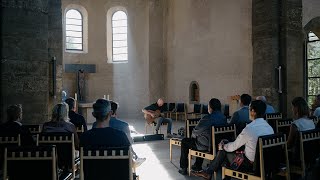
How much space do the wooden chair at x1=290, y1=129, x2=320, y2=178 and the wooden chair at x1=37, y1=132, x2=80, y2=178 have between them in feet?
8.23

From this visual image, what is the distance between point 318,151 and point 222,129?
1211mm

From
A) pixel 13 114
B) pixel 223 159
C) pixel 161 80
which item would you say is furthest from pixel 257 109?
pixel 161 80

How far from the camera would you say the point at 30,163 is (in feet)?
9.41

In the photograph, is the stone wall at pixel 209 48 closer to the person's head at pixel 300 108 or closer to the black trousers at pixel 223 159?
the person's head at pixel 300 108

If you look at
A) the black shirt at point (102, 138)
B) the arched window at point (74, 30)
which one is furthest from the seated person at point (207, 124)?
the arched window at point (74, 30)

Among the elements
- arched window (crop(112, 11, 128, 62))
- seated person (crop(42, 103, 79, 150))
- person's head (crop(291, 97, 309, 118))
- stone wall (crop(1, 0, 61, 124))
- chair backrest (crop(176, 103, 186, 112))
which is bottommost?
chair backrest (crop(176, 103, 186, 112))

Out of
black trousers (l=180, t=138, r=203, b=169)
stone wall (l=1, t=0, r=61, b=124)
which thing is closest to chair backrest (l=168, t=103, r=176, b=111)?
stone wall (l=1, t=0, r=61, b=124)

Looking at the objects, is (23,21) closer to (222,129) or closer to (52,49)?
(52,49)

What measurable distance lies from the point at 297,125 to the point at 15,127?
11.2 feet

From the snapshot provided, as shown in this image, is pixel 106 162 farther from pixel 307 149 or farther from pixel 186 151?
pixel 186 151

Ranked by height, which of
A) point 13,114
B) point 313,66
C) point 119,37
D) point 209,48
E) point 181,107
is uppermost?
point 119,37

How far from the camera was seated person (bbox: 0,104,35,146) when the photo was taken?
13.0ft

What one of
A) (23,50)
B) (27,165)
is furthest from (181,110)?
(27,165)

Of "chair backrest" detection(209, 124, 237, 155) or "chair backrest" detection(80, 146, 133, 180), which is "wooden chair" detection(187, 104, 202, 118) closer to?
"chair backrest" detection(209, 124, 237, 155)
